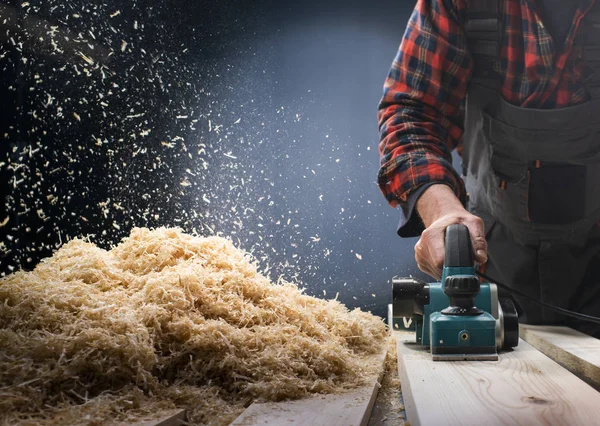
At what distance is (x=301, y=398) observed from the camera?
55.1 inches

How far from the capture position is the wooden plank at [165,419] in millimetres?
1161

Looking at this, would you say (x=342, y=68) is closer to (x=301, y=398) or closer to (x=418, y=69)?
(x=418, y=69)

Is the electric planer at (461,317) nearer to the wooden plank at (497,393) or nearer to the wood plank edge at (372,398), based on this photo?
the wooden plank at (497,393)

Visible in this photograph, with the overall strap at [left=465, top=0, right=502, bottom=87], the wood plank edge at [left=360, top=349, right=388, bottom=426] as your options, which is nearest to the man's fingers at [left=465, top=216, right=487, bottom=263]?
the wood plank edge at [left=360, top=349, right=388, bottom=426]

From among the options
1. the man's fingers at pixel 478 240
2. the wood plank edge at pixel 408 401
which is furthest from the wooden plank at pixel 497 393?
the man's fingers at pixel 478 240

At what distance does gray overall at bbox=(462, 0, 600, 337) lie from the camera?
1.85 metres

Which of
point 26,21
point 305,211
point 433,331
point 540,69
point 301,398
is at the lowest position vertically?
point 301,398

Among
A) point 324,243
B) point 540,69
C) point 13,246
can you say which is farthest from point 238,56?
point 540,69

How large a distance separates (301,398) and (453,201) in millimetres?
697

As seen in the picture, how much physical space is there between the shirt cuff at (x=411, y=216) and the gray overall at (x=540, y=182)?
13.3 inches

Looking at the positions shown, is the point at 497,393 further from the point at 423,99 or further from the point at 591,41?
the point at 591,41

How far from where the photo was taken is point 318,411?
1269mm

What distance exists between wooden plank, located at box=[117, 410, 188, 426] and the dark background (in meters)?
1.83

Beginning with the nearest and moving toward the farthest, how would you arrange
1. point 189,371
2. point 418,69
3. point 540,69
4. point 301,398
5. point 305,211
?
point 301,398 → point 189,371 → point 540,69 → point 418,69 → point 305,211
